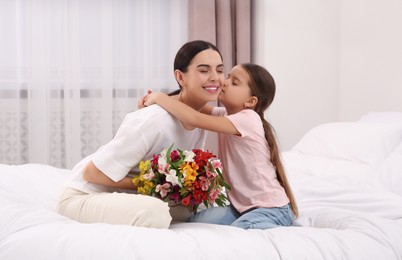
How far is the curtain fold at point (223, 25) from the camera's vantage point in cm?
433

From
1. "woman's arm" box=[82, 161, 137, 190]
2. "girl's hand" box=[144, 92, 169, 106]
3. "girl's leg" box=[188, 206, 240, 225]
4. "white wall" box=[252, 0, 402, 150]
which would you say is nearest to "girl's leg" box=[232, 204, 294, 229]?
"girl's leg" box=[188, 206, 240, 225]

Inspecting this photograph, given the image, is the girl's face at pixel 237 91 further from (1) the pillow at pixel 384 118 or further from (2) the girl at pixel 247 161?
(1) the pillow at pixel 384 118

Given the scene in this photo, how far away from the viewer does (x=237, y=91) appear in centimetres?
216

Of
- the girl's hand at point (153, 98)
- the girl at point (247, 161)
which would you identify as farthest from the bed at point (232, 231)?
the girl's hand at point (153, 98)

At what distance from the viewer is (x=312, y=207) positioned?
2258mm

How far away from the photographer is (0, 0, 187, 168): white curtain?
4172 millimetres

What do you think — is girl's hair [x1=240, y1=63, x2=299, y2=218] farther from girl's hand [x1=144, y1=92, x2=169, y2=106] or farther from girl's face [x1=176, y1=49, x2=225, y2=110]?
girl's hand [x1=144, y1=92, x2=169, y2=106]

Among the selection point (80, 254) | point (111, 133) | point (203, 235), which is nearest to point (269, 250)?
point (203, 235)

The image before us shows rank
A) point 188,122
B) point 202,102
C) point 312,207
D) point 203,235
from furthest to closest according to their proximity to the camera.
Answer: point 312,207, point 202,102, point 188,122, point 203,235

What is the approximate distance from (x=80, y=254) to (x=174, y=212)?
1.87ft

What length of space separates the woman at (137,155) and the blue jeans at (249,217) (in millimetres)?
259

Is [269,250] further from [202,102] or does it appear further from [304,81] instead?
[304,81]

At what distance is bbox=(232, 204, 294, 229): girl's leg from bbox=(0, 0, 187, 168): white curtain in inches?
101

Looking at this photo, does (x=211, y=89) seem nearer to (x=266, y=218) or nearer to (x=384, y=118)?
(x=266, y=218)
